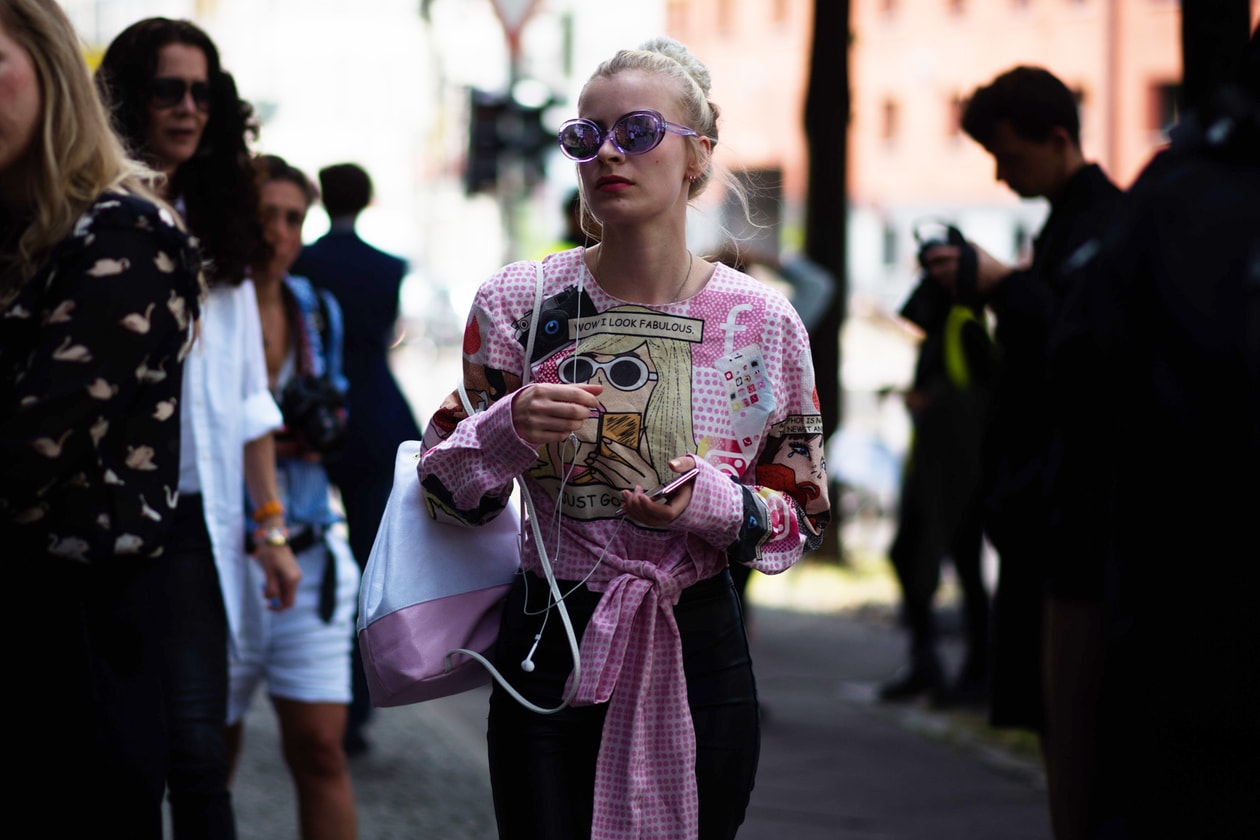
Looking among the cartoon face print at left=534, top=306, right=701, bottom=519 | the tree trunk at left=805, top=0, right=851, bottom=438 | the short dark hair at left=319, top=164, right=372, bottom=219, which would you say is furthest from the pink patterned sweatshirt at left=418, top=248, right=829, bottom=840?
the tree trunk at left=805, top=0, right=851, bottom=438

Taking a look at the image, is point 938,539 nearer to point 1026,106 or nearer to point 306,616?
point 1026,106

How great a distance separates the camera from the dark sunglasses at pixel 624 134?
2.85 meters

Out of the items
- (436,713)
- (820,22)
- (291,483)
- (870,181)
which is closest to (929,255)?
(291,483)

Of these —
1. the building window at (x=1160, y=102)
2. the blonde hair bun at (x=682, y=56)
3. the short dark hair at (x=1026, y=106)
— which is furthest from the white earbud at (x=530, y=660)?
the building window at (x=1160, y=102)

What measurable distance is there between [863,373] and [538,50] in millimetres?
27094

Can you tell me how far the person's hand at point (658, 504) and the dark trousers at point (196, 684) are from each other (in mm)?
1322

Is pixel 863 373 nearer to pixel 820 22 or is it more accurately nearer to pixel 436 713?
pixel 820 22

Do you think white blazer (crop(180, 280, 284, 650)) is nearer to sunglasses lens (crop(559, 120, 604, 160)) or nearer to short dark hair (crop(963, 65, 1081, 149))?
sunglasses lens (crop(559, 120, 604, 160))

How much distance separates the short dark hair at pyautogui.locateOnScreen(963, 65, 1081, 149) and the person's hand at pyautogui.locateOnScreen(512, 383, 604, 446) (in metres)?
2.10

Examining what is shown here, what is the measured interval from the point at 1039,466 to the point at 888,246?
155 feet

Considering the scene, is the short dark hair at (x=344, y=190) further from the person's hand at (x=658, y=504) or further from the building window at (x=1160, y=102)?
the building window at (x=1160, y=102)

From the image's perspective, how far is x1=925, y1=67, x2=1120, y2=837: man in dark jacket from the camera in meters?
3.70

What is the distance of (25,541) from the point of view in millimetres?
2381

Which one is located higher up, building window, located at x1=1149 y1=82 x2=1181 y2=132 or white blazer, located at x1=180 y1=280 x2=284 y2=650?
building window, located at x1=1149 y1=82 x2=1181 y2=132
